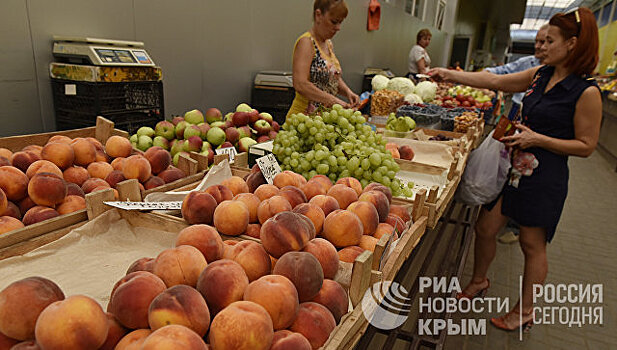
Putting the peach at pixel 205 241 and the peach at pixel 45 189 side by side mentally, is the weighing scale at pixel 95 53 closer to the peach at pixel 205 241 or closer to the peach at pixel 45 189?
the peach at pixel 45 189

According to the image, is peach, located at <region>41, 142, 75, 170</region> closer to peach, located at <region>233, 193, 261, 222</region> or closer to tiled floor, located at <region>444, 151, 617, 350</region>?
peach, located at <region>233, 193, 261, 222</region>

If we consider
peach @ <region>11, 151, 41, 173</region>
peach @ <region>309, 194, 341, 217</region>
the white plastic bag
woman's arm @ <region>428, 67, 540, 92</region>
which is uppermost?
woman's arm @ <region>428, 67, 540, 92</region>

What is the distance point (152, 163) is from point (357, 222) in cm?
96

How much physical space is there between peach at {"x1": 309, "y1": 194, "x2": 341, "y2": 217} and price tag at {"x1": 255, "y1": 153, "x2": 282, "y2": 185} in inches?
11.6

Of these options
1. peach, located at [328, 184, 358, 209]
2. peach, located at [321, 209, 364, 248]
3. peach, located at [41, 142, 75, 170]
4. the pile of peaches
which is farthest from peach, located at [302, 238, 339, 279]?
peach, located at [41, 142, 75, 170]

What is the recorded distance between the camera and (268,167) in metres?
1.50

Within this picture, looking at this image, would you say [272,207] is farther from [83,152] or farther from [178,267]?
[83,152]

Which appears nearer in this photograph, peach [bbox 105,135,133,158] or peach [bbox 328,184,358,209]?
peach [bbox 328,184,358,209]

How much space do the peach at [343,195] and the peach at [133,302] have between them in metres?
0.68

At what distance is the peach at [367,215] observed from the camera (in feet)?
3.76

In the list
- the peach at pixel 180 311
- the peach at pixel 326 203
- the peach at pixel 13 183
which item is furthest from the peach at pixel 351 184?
the peach at pixel 13 183

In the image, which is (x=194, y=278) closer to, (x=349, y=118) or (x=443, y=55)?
(x=349, y=118)

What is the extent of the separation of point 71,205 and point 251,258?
0.76 m

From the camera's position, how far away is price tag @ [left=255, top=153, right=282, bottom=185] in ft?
4.79
